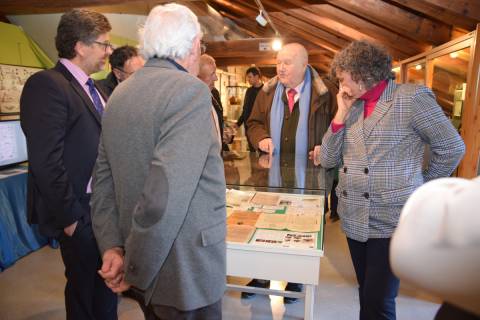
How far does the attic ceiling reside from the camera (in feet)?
9.75

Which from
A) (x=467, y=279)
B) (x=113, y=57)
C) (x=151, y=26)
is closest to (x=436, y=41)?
(x=113, y=57)

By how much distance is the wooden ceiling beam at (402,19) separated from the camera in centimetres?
345

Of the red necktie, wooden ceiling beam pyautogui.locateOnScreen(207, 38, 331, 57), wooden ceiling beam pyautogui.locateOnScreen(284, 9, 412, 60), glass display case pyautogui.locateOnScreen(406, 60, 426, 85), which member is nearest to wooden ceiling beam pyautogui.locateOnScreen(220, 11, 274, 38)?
wooden ceiling beam pyautogui.locateOnScreen(207, 38, 331, 57)

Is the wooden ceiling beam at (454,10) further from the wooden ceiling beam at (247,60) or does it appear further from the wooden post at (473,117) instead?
the wooden ceiling beam at (247,60)

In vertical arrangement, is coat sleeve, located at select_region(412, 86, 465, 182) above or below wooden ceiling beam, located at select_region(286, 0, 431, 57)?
below

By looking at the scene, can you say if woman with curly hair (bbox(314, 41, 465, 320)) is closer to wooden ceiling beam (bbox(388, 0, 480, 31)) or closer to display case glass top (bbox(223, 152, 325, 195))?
display case glass top (bbox(223, 152, 325, 195))

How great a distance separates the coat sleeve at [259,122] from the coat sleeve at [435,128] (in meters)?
1.23

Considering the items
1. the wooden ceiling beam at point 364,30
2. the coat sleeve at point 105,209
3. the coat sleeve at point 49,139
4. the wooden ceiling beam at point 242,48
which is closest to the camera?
the coat sleeve at point 105,209

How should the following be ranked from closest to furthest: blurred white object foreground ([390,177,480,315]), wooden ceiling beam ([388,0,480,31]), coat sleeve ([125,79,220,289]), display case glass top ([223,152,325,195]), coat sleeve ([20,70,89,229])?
blurred white object foreground ([390,177,480,315]) < coat sleeve ([125,79,220,289]) < coat sleeve ([20,70,89,229]) < display case glass top ([223,152,325,195]) < wooden ceiling beam ([388,0,480,31])

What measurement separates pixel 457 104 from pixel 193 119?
3.08 meters

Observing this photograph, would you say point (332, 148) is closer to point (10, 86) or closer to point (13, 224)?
point (13, 224)

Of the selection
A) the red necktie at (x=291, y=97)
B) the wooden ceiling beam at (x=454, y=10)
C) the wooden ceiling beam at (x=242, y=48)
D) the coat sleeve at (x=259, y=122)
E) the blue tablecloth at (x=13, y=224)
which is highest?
the wooden ceiling beam at (x=242, y=48)

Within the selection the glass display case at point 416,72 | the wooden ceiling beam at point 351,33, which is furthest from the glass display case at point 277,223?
the wooden ceiling beam at point 351,33

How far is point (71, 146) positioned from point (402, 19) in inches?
136
